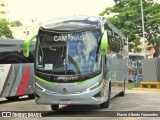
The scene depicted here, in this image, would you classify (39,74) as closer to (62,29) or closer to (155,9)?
(62,29)

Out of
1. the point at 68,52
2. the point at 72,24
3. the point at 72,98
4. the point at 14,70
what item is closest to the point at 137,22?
the point at 14,70

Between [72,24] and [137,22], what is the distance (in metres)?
26.9

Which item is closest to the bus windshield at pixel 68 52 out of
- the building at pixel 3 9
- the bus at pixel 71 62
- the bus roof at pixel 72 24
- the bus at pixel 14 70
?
the bus at pixel 71 62

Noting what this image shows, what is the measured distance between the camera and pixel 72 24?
1355cm

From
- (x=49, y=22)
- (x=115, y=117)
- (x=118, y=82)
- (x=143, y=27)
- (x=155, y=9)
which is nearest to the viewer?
(x=115, y=117)

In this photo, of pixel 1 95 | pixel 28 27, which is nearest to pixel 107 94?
pixel 1 95

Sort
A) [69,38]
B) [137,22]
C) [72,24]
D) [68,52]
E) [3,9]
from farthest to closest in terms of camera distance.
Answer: [3,9] → [137,22] → [72,24] → [69,38] → [68,52]

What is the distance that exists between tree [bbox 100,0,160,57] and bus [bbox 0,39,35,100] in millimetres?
19390

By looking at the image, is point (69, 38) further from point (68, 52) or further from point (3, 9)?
point (3, 9)

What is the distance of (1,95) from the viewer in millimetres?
19078

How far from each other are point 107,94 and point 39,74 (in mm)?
2849

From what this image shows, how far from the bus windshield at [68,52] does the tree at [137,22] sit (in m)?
25.6

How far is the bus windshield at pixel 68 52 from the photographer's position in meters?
12.9

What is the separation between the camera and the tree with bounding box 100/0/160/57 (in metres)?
38.6
